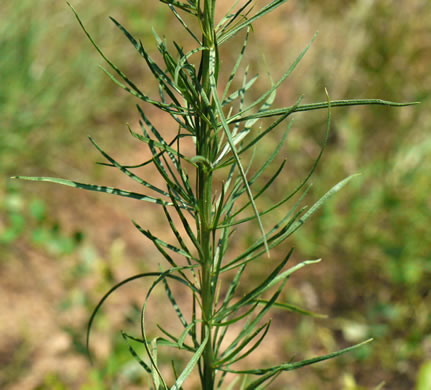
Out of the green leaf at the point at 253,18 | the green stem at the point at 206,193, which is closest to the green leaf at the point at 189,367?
the green stem at the point at 206,193

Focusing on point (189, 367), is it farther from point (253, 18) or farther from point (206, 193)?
point (253, 18)

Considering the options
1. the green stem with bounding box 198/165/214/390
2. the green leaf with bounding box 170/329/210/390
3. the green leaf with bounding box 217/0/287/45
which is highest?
the green leaf with bounding box 217/0/287/45

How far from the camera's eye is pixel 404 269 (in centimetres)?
172

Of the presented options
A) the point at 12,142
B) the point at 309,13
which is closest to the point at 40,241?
the point at 12,142

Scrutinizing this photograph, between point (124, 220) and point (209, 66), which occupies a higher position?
point (124, 220)

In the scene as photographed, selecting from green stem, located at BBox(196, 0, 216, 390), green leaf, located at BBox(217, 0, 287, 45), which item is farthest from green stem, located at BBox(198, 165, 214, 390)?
green leaf, located at BBox(217, 0, 287, 45)

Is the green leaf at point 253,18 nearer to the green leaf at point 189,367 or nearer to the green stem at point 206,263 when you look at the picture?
the green stem at point 206,263

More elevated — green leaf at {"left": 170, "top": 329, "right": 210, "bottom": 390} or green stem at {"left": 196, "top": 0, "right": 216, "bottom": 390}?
green stem at {"left": 196, "top": 0, "right": 216, "bottom": 390}

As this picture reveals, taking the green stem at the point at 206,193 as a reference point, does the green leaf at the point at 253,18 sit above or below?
above

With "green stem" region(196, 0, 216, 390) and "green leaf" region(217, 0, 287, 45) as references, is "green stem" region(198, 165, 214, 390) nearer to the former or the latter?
"green stem" region(196, 0, 216, 390)

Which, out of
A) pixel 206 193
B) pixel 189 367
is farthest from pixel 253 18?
pixel 189 367

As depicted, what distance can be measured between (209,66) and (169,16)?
2878mm

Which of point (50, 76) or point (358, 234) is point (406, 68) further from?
Result: point (50, 76)

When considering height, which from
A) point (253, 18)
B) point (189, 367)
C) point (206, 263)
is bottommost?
point (189, 367)
